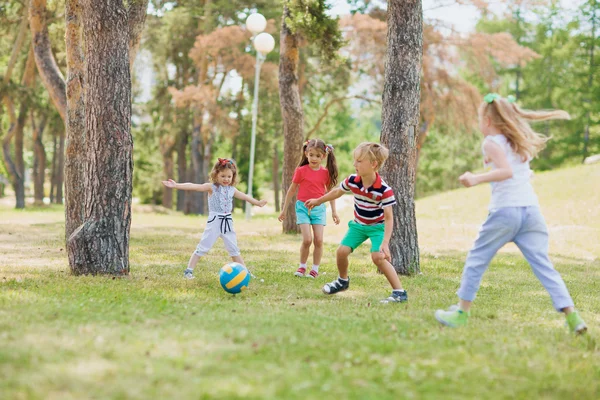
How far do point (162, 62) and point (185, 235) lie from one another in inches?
720

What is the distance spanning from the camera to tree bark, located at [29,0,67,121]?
12.5 m

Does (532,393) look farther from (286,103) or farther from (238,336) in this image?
(286,103)

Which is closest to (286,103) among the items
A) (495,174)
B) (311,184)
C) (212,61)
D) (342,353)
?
(311,184)

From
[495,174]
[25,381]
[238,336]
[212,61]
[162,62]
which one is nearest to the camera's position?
[25,381]

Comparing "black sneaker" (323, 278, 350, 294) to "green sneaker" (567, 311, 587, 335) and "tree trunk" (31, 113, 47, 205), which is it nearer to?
"green sneaker" (567, 311, 587, 335)

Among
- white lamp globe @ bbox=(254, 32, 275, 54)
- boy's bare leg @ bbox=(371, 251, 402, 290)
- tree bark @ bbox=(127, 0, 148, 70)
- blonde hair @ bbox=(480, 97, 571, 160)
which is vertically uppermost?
white lamp globe @ bbox=(254, 32, 275, 54)

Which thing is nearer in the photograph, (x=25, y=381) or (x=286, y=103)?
(x=25, y=381)

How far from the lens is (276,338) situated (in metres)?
4.78

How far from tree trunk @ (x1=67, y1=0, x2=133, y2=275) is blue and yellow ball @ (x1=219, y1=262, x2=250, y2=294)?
1757 mm

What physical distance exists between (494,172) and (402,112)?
12.6 ft

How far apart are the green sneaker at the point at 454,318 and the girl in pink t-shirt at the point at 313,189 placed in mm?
3216

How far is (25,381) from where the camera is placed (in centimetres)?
354

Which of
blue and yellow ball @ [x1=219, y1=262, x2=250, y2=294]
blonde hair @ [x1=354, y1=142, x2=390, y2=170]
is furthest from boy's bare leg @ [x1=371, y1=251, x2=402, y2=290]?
blue and yellow ball @ [x1=219, y1=262, x2=250, y2=294]

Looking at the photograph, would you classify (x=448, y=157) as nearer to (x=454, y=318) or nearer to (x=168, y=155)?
(x=168, y=155)
